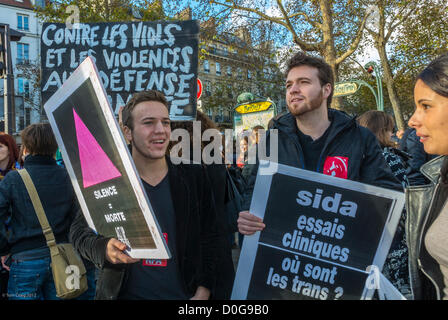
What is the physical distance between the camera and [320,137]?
2.27 metres

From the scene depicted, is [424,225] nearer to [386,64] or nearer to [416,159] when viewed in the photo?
[416,159]

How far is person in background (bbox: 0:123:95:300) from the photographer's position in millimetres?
2652

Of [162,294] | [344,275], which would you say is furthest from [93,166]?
[344,275]

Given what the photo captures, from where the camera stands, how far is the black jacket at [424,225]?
151 centimetres

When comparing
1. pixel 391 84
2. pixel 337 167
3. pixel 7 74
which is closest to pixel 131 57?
pixel 337 167

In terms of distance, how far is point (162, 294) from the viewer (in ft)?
5.64

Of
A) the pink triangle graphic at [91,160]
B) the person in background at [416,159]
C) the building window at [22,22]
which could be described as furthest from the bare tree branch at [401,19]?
the building window at [22,22]

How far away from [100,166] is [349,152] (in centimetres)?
138

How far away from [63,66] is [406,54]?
18100 mm

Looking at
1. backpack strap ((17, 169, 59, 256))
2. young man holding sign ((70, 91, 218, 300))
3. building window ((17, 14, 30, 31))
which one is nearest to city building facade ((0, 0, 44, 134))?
building window ((17, 14, 30, 31))

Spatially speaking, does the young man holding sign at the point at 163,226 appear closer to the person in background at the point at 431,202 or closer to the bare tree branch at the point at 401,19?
the person in background at the point at 431,202

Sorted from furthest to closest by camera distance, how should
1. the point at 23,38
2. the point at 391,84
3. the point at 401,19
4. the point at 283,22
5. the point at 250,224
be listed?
the point at 23,38, the point at 391,84, the point at 401,19, the point at 283,22, the point at 250,224

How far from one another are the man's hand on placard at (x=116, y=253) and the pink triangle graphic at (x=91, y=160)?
0.82 feet

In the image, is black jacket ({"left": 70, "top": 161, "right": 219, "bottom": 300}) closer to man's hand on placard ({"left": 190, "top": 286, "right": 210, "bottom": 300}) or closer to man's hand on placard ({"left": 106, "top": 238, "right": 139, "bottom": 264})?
man's hand on placard ({"left": 190, "top": 286, "right": 210, "bottom": 300})
